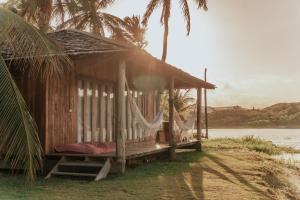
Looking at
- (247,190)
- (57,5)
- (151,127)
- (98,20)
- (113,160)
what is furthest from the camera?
(98,20)

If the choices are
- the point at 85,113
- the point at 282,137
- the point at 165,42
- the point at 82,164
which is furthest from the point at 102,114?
the point at 282,137

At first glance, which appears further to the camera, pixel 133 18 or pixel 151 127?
pixel 133 18

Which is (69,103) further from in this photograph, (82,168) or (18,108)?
(18,108)

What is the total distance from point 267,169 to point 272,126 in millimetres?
71929

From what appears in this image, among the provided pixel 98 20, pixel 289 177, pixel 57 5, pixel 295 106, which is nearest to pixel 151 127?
pixel 289 177

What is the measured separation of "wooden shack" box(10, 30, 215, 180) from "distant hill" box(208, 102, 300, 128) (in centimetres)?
6910

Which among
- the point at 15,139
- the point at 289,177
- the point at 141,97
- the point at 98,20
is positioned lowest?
the point at 289,177

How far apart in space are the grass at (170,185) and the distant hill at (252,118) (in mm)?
70341

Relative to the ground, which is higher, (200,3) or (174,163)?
(200,3)

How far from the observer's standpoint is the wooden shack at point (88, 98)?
9117 millimetres

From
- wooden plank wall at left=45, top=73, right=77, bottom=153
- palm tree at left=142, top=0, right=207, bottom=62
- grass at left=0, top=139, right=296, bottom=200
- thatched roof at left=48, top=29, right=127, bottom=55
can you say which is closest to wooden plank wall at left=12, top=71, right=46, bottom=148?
wooden plank wall at left=45, top=73, right=77, bottom=153

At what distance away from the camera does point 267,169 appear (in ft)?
35.5

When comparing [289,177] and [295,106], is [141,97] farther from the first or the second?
[295,106]

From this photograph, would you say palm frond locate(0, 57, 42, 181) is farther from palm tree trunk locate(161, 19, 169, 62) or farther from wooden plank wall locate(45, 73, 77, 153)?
palm tree trunk locate(161, 19, 169, 62)
